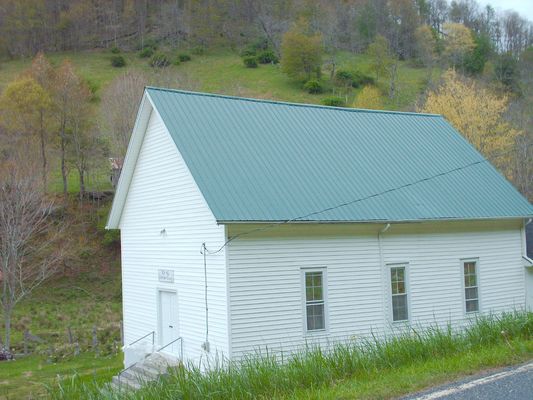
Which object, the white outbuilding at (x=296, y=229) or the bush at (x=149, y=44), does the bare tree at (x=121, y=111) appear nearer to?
the white outbuilding at (x=296, y=229)

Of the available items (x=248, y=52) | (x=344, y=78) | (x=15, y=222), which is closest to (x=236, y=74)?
(x=248, y=52)

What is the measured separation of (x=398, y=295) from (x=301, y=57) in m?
56.9

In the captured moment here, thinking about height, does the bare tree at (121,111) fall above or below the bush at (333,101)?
below

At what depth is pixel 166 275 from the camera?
1739 centimetres

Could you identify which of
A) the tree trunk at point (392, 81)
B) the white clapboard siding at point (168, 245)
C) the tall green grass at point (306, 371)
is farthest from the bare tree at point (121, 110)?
the tree trunk at point (392, 81)

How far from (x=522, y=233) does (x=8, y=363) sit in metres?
19.2

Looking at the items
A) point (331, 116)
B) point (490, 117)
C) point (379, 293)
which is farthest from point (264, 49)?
point (379, 293)

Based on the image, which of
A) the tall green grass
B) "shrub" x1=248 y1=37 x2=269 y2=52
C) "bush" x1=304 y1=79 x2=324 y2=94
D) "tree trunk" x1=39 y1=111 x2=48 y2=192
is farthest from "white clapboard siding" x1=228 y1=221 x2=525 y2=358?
"shrub" x1=248 y1=37 x2=269 y2=52

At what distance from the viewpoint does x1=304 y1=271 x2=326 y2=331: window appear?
1593 cm

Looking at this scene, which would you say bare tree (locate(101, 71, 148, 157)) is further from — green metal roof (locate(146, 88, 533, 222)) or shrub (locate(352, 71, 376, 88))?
shrub (locate(352, 71, 376, 88))

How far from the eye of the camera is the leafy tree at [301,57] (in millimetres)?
70188

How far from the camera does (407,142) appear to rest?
2097 centimetres

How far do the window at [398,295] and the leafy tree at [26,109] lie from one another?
3052 cm

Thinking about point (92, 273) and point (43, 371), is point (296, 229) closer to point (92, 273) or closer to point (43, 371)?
Result: point (43, 371)
